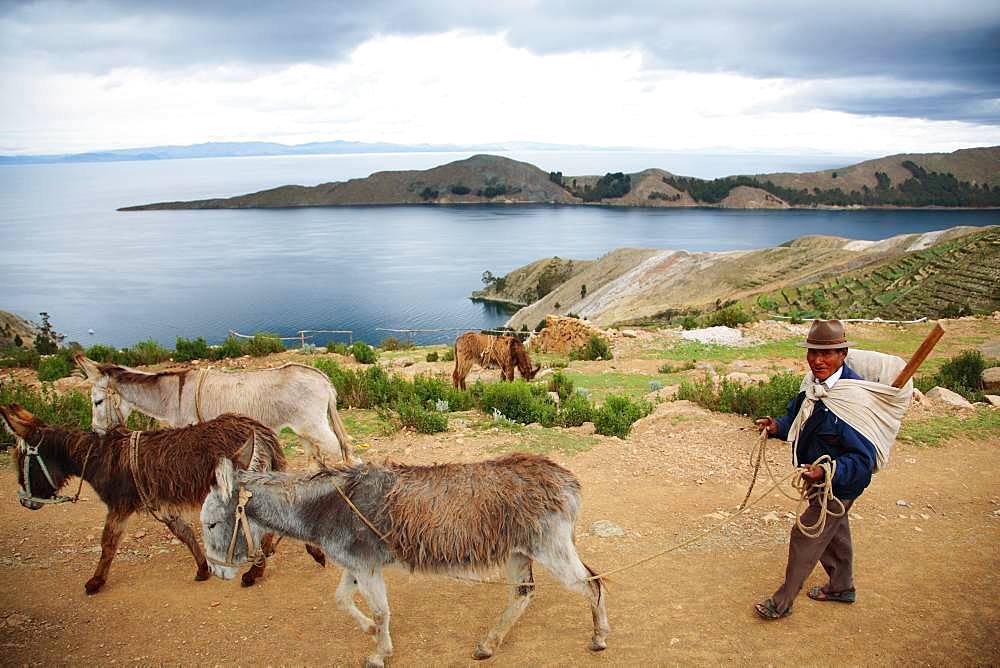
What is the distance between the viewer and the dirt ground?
4.33 meters

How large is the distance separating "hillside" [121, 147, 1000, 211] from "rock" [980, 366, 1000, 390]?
161m

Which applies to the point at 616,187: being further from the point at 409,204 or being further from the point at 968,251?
the point at 968,251

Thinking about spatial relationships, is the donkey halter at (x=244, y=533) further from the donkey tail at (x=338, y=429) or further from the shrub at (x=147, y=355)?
the shrub at (x=147, y=355)

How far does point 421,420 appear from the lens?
924cm

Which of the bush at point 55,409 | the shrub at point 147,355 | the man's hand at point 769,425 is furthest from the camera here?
the shrub at point 147,355

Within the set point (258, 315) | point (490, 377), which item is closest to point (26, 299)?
point (258, 315)

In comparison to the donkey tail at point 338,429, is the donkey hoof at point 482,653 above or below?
below

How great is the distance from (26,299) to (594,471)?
77.6 meters

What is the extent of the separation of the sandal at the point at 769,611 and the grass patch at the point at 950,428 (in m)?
5.15

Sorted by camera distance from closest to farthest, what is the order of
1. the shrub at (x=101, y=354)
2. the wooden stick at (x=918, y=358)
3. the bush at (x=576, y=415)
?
the wooden stick at (x=918, y=358) < the bush at (x=576, y=415) < the shrub at (x=101, y=354)

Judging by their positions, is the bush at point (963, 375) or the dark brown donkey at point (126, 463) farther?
the bush at point (963, 375)

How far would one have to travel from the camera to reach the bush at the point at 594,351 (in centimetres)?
1856

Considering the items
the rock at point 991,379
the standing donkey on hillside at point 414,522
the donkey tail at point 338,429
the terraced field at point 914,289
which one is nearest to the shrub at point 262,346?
the donkey tail at point 338,429

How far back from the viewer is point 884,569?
520 cm
